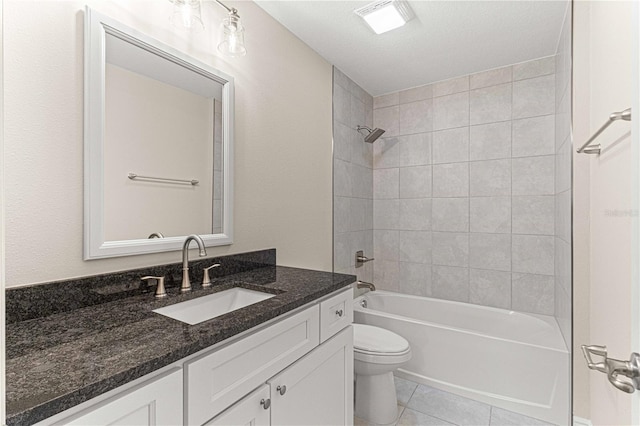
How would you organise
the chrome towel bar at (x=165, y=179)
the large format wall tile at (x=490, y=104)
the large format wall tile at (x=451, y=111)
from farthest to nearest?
the large format wall tile at (x=451, y=111)
the large format wall tile at (x=490, y=104)
the chrome towel bar at (x=165, y=179)

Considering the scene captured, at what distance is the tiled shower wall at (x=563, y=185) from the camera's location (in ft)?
5.95

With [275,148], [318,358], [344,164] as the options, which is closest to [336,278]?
[318,358]

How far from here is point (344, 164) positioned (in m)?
2.66

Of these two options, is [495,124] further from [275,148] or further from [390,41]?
[275,148]

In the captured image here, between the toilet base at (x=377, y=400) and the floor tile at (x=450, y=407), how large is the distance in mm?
266

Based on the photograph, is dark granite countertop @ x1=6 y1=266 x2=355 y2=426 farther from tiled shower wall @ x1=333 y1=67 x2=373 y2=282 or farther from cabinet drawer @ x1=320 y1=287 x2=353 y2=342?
tiled shower wall @ x1=333 y1=67 x2=373 y2=282

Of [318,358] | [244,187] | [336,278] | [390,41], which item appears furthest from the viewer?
[390,41]

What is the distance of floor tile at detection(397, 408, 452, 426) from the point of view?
183cm

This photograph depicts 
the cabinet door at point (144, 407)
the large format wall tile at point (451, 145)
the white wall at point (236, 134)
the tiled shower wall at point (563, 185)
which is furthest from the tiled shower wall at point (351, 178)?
the cabinet door at point (144, 407)

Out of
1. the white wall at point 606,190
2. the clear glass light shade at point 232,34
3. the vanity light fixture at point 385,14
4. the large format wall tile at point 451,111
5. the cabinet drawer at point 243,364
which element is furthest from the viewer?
the large format wall tile at point 451,111

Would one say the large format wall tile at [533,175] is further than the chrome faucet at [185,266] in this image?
Yes

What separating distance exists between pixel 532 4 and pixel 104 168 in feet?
7.64

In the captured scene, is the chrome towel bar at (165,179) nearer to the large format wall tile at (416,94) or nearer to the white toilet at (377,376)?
the white toilet at (377,376)

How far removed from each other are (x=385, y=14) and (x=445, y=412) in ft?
7.94
